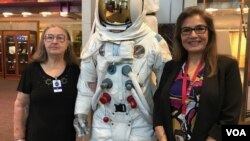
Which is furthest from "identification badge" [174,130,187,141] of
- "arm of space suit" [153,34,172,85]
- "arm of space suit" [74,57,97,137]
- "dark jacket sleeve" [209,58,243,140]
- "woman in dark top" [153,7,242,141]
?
"arm of space suit" [74,57,97,137]

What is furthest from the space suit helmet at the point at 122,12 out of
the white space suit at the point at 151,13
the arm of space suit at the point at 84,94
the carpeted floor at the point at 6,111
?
the carpeted floor at the point at 6,111

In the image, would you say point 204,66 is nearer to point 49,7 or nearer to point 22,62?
point 49,7

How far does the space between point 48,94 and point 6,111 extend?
4436mm

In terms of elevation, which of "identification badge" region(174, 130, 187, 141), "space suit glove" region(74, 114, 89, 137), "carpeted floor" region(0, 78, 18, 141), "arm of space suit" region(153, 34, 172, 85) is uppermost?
"arm of space suit" region(153, 34, 172, 85)

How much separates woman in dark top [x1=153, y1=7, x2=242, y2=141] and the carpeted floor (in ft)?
11.2

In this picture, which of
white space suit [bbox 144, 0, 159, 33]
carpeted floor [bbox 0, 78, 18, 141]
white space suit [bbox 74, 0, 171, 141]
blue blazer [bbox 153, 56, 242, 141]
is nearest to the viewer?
blue blazer [bbox 153, 56, 242, 141]

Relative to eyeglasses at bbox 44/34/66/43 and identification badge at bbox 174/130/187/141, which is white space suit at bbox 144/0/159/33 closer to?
eyeglasses at bbox 44/34/66/43

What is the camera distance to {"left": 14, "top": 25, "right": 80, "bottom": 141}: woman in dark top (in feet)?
7.29

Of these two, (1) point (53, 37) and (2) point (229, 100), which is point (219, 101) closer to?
(2) point (229, 100)

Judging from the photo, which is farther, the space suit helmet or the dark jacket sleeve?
the space suit helmet

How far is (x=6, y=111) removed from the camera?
6164 mm

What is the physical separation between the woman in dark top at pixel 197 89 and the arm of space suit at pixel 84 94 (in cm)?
60

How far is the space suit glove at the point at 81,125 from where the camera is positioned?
7.36 ft

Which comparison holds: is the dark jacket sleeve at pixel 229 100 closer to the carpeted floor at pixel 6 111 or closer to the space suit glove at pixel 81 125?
the space suit glove at pixel 81 125
